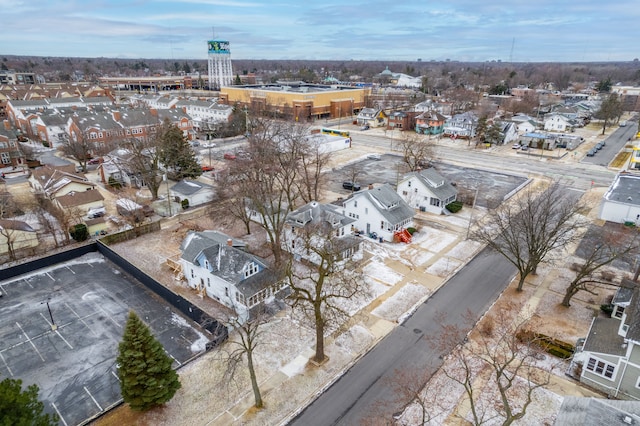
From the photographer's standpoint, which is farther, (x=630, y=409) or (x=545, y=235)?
(x=545, y=235)

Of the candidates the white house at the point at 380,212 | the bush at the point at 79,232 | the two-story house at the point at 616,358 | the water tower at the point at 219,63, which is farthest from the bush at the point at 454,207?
the water tower at the point at 219,63

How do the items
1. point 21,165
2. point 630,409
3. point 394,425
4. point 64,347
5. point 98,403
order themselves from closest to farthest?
point 630,409, point 394,425, point 98,403, point 64,347, point 21,165

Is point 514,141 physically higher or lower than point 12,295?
higher

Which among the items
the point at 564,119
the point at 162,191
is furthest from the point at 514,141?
the point at 162,191

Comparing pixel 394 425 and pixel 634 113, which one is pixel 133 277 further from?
pixel 634 113

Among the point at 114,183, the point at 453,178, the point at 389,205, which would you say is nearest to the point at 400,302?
the point at 389,205

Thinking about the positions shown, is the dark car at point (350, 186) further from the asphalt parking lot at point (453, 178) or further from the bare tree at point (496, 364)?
the bare tree at point (496, 364)

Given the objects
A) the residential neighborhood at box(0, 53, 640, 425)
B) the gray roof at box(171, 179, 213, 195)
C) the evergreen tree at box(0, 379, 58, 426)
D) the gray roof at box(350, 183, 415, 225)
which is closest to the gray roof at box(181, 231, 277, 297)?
the residential neighborhood at box(0, 53, 640, 425)
